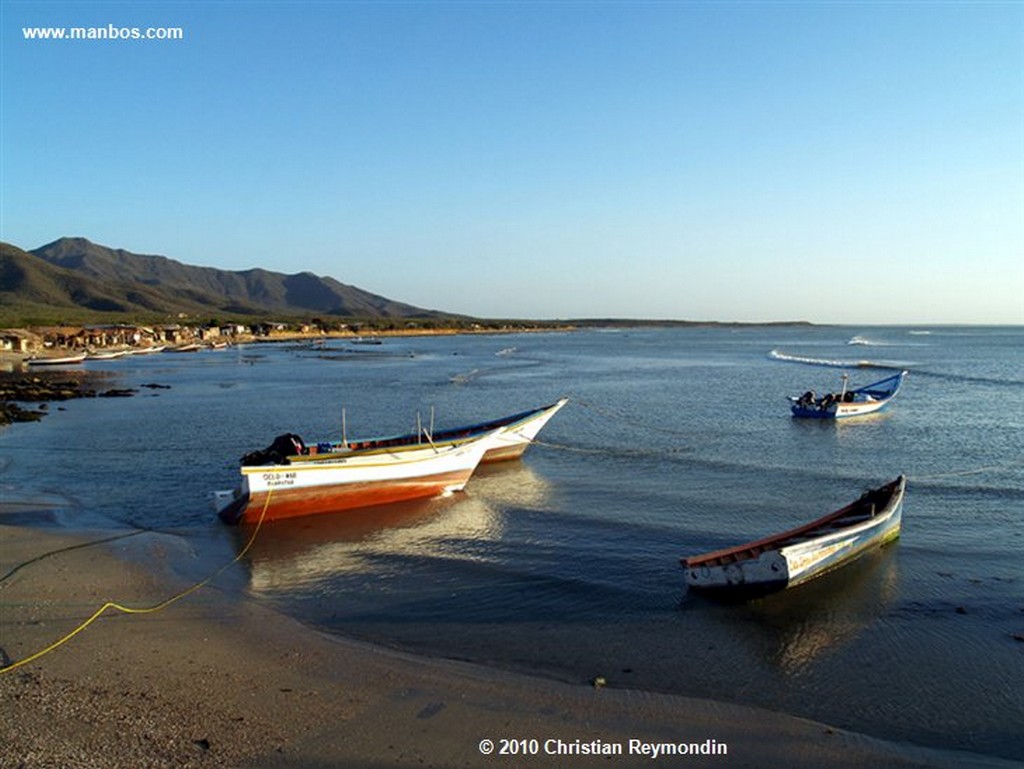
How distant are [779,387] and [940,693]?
43497mm

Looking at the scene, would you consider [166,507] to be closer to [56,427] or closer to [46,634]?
[46,634]

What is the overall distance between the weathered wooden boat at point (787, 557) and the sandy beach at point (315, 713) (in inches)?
132

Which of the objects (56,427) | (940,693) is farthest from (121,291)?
(940,693)

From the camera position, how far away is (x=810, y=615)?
11492 millimetres

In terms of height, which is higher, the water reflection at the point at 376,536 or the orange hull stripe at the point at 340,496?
the orange hull stripe at the point at 340,496

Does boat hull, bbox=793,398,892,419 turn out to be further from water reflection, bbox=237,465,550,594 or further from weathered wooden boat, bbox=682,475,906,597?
weathered wooden boat, bbox=682,475,906,597

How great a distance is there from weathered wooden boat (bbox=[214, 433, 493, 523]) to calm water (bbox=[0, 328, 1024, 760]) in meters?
0.52

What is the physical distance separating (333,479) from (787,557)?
10593mm

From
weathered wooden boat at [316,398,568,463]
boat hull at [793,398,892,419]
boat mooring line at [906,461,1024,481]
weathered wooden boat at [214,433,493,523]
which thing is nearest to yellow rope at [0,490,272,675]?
weathered wooden boat at [214,433,493,523]

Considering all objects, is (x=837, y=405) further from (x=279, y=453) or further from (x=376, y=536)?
(x=279, y=453)

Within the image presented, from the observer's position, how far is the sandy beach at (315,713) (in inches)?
286

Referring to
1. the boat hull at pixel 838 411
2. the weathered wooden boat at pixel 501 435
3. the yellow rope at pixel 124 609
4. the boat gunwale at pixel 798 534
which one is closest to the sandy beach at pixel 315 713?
the yellow rope at pixel 124 609

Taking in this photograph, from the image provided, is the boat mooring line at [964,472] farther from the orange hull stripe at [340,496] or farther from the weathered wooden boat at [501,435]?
the orange hull stripe at [340,496]

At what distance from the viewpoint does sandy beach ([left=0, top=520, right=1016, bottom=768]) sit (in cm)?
725
